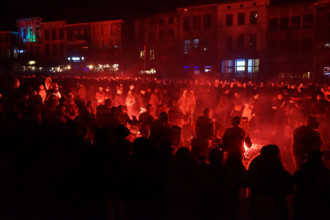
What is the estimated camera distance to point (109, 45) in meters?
47.6

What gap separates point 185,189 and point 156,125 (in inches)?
124

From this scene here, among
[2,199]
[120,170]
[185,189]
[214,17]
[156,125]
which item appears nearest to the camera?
[185,189]

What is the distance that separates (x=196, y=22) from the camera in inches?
1559

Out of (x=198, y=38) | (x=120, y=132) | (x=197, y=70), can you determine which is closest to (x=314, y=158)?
(x=120, y=132)

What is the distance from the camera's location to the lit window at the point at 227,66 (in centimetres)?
3756

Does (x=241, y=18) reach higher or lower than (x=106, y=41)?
higher

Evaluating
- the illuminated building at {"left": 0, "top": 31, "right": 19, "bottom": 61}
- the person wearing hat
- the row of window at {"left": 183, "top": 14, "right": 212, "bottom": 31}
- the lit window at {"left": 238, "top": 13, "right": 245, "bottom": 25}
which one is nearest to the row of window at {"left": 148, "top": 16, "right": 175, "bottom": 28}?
the row of window at {"left": 183, "top": 14, "right": 212, "bottom": 31}

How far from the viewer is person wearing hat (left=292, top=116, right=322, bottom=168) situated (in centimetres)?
602

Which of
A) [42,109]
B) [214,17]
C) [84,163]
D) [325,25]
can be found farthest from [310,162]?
[214,17]

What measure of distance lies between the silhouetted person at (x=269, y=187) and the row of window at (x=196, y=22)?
36725 mm

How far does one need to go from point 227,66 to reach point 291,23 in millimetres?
8518

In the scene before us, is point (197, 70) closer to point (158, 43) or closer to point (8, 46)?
point (158, 43)

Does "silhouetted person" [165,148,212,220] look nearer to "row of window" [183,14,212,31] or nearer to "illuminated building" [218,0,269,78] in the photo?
"illuminated building" [218,0,269,78]

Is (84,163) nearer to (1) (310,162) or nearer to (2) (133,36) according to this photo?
(1) (310,162)
